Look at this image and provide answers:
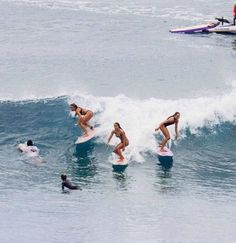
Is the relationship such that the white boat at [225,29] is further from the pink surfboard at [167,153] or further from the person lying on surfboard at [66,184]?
the person lying on surfboard at [66,184]

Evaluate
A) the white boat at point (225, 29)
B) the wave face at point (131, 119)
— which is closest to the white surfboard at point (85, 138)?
the wave face at point (131, 119)

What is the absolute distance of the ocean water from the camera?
19562 millimetres

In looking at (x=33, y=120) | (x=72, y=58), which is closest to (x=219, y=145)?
(x=33, y=120)

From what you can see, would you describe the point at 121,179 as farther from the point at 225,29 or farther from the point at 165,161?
the point at 225,29

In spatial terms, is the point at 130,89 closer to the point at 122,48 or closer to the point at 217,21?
the point at 122,48

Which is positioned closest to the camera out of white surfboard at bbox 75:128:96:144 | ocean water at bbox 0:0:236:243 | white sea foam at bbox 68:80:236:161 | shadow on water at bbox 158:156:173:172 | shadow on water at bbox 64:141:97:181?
ocean water at bbox 0:0:236:243

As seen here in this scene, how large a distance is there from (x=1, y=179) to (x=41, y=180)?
133 centimetres

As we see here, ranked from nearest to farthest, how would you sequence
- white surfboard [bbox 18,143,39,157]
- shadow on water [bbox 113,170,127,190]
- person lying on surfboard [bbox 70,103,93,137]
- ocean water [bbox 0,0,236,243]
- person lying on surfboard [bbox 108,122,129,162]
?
ocean water [bbox 0,0,236,243]
shadow on water [bbox 113,170,127,190]
person lying on surfboard [bbox 108,122,129,162]
white surfboard [bbox 18,143,39,157]
person lying on surfboard [bbox 70,103,93,137]

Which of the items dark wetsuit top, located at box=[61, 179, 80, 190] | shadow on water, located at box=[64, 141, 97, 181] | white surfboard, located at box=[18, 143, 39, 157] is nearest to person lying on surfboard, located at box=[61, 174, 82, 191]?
dark wetsuit top, located at box=[61, 179, 80, 190]

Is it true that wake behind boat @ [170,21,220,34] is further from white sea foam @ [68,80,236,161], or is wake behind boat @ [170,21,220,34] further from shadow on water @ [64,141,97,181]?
shadow on water @ [64,141,97,181]

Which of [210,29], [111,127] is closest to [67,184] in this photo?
[111,127]

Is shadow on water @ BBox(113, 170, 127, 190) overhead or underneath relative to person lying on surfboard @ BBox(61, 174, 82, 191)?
underneath

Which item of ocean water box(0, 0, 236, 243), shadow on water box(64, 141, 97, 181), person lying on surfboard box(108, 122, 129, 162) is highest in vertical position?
person lying on surfboard box(108, 122, 129, 162)

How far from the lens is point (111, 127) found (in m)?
27.6
